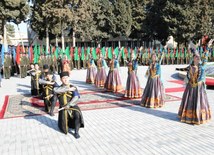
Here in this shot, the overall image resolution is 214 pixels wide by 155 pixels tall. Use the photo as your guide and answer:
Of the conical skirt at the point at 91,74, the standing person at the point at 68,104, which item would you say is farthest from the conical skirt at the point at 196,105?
the conical skirt at the point at 91,74

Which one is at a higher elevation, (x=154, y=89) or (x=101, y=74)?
(x=101, y=74)

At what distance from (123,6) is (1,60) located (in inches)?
834

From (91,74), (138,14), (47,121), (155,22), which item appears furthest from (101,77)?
(138,14)

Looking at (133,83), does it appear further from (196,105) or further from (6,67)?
(6,67)

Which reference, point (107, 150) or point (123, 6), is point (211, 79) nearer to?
point (107, 150)

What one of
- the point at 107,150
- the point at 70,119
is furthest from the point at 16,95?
the point at 107,150

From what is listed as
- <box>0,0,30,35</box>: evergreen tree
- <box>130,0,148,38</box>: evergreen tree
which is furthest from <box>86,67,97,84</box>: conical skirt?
<box>130,0,148,38</box>: evergreen tree

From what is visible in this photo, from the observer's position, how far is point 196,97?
6.61 meters

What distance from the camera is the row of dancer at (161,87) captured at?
6613 mm

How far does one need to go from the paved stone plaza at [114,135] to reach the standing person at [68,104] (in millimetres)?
295

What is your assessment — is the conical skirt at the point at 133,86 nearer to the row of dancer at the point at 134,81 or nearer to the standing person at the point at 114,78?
the row of dancer at the point at 134,81

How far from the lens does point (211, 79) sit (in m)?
12.6

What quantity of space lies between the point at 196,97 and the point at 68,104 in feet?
10.4

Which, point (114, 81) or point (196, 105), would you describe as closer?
point (196, 105)
